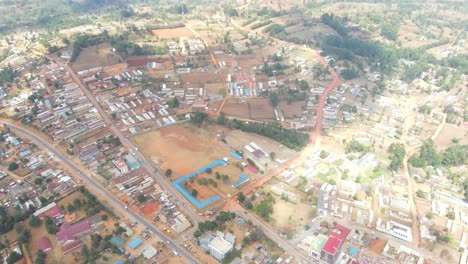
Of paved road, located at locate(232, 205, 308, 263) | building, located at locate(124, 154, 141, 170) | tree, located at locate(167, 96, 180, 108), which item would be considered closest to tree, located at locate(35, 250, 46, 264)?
building, located at locate(124, 154, 141, 170)

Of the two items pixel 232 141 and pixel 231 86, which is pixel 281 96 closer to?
pixel 231 86

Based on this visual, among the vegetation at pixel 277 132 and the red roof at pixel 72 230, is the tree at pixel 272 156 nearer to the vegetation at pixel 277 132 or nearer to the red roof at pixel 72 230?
the vegetation at pixel 277 132

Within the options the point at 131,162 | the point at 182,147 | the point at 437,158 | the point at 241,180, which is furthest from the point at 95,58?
the point at 437,158

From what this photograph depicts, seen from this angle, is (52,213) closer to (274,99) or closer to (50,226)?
(50,226)

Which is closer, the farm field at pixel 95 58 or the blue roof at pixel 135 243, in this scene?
the blue roof at pixel 135 243

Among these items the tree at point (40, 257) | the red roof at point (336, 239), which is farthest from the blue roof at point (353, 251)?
the tree at point (40, 257)

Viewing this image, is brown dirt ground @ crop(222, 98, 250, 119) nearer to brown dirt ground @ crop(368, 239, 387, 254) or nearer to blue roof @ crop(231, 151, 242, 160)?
blue roof @ crop(231, 151, 242, 160)
